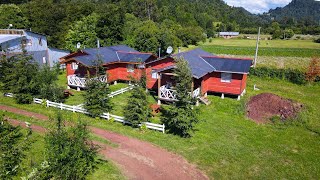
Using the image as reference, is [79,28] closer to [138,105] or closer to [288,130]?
[138,105]

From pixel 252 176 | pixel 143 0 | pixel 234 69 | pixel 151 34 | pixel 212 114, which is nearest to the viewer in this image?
pixel 252 176

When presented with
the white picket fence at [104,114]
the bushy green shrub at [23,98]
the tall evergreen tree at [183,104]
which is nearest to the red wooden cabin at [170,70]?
the white picket fence at [104,114]

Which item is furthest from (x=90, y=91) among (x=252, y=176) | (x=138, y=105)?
(x=252, y=176)

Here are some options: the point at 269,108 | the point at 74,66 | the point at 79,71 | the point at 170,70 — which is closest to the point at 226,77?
the point at 269,108

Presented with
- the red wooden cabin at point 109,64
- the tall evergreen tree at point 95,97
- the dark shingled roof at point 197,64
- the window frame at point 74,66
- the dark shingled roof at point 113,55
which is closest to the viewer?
the tall evergreen tree at point 95,97

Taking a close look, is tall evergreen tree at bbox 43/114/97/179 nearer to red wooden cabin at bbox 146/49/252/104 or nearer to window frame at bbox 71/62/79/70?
red wooden cabin at bbox 146/49/252/104

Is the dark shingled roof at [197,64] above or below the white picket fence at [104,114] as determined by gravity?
above

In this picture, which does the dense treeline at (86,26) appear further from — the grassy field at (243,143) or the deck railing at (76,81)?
the grassy field at (243,143)

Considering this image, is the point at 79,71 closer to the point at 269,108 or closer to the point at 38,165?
the point at 38,165
